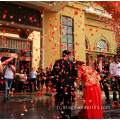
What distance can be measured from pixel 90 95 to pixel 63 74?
77cm

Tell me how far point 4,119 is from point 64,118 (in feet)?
4.11

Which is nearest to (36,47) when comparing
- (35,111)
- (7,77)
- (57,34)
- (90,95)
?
(57,34)

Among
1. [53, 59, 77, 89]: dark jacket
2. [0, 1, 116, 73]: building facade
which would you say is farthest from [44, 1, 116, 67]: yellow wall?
[53, 59, 77, 89]: dark jacket

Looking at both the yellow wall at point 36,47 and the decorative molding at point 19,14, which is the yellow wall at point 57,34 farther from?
the decorative molding at point 19,14

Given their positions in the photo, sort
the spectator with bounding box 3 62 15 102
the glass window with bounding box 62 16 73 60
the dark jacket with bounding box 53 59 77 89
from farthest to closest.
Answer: the glass window with bounding box 62 16 73 60 < the spectator with bounding box 3 62 15 102 < the dark jacket with bounding box 53 59 77 89

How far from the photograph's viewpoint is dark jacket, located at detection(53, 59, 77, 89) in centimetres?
300

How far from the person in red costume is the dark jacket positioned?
0.82ft

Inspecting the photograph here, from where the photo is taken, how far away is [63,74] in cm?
302

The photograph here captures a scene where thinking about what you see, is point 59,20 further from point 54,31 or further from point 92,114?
point 92,114

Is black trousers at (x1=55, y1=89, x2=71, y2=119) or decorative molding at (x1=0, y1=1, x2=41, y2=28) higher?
decorative molding at (x1=0, y1=1, x2=41, y2=28)

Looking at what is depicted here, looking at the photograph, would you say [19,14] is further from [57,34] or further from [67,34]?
[67,34]

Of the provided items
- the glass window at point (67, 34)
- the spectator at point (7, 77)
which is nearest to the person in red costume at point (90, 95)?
the spectator at point (7, 77)

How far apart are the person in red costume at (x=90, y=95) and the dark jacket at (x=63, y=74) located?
0.25 metres

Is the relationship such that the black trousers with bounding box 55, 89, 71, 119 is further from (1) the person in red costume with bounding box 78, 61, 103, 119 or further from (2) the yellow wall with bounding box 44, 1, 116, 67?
(2) the yellow wall with bounding box 44, 1, 116, 67
